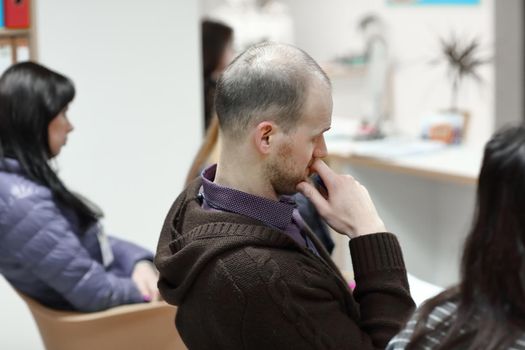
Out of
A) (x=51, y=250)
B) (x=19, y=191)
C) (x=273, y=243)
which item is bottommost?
(x=51, y=250)

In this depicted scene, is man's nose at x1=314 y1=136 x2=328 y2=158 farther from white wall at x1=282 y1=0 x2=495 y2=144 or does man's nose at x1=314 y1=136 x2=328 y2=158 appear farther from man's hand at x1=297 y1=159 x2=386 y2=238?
white wall at x1=282 y1=0 x2=495 y2=144

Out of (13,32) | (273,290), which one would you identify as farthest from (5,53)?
(273,290)

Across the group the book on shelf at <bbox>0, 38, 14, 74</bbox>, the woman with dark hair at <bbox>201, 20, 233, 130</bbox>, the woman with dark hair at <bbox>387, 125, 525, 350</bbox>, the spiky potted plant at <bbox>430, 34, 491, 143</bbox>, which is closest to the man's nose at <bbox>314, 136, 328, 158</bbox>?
the woman with dark hair at <bbox>387, 125, 525, 350</bbox>

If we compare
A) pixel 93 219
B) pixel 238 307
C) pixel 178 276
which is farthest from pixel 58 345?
pixel 238 307

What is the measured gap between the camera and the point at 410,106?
636 centimetres

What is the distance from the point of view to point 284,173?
1.54m

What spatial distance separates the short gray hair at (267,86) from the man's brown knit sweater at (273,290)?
187 millimetres

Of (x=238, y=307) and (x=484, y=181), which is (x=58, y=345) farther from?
(x=484, y=181)

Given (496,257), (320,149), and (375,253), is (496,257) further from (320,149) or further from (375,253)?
(320,149)

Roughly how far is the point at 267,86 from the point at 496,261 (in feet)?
1.82

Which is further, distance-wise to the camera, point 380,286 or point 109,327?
point 109,327

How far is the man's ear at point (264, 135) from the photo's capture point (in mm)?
1491

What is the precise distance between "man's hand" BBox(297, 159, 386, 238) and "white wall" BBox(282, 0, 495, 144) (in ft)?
12.5

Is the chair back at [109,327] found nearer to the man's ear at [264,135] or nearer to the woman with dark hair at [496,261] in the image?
the man's ear at [264,135]
